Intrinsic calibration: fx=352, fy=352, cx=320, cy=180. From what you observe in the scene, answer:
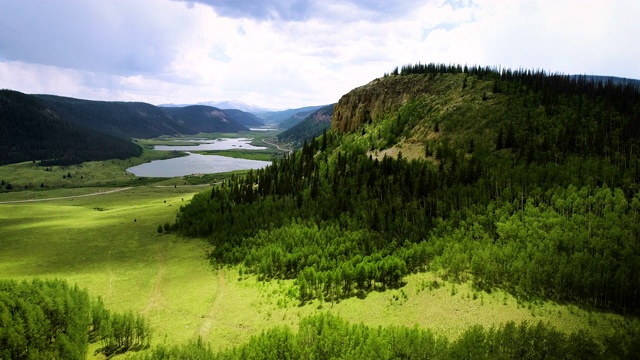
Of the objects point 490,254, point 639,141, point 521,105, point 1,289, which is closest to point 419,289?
point 490,254

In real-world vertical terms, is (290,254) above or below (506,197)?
below

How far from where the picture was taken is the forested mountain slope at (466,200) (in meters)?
58.2

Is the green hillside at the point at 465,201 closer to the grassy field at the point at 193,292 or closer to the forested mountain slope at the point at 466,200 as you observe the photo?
the forested mountain slope at the point at 466,200

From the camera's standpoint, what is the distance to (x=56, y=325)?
49.9m

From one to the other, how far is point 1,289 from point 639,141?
135702 millimetres

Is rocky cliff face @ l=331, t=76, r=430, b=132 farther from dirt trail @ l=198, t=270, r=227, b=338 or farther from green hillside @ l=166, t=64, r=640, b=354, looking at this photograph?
dirt trail @ l=198, t=270, r=227, b=338

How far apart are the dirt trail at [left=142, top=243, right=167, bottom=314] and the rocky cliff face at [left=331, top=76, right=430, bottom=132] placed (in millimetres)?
104916

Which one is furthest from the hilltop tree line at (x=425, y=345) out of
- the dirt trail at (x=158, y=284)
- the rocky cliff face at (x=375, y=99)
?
the rocky cliff face at (x=375, y=99)

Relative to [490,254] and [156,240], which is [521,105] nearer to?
[490,254]

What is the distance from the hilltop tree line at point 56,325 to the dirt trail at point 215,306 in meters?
8.27

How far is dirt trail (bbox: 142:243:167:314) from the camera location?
6588 cm

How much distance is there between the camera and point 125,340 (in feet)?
173

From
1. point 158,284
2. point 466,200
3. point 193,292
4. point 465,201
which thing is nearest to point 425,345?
point 193,292

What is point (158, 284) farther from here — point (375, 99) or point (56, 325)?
point (375, 99)
